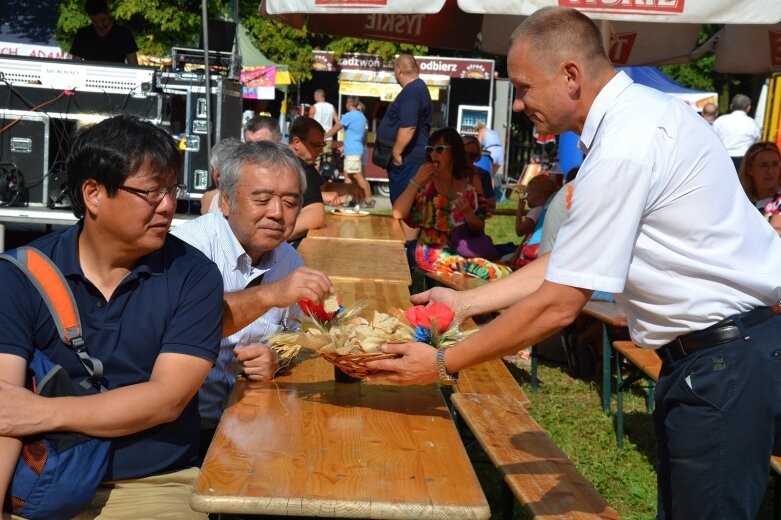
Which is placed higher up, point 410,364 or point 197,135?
point 197,135

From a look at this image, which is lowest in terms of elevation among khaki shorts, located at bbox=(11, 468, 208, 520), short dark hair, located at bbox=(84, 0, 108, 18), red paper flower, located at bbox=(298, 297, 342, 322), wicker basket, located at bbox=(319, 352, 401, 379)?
khaki shorts, located at bbox=(11, 468, 208, 520)

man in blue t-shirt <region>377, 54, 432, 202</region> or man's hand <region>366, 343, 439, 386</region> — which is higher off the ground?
man in blue t-shirt <region>377, 54, 432, 202</region>

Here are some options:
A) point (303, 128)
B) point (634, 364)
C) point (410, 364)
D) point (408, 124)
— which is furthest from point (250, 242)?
point (408, 124)

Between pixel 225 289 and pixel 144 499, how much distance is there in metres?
1.00

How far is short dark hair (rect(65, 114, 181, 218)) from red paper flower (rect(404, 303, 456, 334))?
2.91 feet

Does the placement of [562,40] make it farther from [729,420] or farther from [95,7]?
[95,7]

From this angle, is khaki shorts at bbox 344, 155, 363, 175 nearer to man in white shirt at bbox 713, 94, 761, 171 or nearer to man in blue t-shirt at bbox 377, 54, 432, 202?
man in white shirt at bbox 713, 94, 761, 171

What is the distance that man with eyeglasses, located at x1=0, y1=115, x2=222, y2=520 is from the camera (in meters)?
2.54

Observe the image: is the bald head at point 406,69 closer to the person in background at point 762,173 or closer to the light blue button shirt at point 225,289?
the person in background at point 762,173

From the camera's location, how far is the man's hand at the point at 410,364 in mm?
2730

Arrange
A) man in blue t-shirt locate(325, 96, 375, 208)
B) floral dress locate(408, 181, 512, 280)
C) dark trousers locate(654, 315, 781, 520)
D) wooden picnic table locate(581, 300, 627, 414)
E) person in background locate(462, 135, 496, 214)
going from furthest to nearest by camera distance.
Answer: man in blue t-shirt locate(325, 96, 375, 208) < person in background locate(462, 135, 496, 214) < floral dress locate(408, 181, 512, 280) < wooden picnic table locate(581, 300, 627, 414) < dark trousers locate(654, 315, 781, 520)

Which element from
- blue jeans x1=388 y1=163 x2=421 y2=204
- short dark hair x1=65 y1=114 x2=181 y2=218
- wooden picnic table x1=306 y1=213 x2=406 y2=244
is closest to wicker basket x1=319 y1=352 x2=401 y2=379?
short dark hair x1=65 y1=114 x2=181 y2=218

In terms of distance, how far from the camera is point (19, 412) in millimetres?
2326

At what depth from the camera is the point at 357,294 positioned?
4.60 metres
